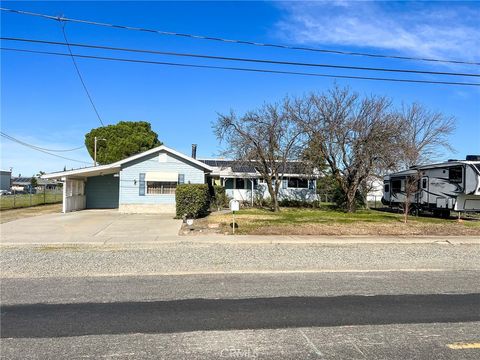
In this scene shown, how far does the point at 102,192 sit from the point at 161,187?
6.82 meters

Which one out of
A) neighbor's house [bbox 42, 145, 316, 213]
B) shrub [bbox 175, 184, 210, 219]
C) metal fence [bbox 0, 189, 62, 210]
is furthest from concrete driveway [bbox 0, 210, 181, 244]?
metal fence [bbox 0, 189, 62, 210]

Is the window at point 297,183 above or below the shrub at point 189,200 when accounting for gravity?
above

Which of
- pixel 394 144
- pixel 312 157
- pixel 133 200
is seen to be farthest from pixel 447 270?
pixel 133 200

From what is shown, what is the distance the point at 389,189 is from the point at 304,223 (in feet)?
49.2

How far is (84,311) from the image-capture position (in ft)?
20.1

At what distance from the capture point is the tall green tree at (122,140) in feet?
173

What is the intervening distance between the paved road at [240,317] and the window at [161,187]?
63.6 feet

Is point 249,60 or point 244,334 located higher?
point 249,60

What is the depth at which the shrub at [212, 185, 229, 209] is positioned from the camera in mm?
31528

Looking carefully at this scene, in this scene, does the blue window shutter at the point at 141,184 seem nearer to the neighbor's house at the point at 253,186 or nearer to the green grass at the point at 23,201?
the neighbor's house at the point at 253,186

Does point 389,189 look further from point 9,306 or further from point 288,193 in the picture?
point 9,306

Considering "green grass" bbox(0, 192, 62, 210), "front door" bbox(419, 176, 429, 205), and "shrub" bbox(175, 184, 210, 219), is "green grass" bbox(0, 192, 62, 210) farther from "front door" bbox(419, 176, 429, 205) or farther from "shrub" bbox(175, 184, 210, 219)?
"front door" bbox(419, 176, 429, 205)

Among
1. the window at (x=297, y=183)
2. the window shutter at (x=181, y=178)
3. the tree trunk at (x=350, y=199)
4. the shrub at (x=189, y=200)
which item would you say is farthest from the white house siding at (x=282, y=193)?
the shrub at (x=189, y=200)

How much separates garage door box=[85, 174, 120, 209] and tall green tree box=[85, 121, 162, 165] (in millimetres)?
19020
